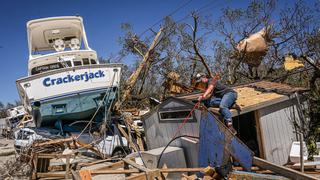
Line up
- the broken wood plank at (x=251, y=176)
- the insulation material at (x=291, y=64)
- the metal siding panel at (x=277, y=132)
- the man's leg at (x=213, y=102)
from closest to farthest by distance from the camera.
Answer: the broken wood plank at (x=251, y=176)
the man's leg at (x=213, y=102)
the metal siding panel at (x=277, y=132)
the insulation material at (x=291, y=64)

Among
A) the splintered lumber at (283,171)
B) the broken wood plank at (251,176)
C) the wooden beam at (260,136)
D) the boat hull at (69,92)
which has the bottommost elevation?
the broken wood plank at (251,176)

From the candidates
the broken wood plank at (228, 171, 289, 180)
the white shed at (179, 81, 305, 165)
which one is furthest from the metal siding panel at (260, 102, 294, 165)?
the broken wood plank at (228, 171, 289, 180)

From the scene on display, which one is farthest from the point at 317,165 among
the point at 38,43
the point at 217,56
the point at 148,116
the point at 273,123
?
the point at 217,56

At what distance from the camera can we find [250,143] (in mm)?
9617

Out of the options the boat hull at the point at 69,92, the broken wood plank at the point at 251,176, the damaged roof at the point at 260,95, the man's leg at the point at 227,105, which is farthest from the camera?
the boat hull at the point at 69,92

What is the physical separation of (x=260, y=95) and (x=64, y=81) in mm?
8947

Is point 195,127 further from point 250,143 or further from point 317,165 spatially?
point 317,165

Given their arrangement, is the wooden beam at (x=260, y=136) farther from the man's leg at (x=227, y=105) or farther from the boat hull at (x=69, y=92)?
the boat hull at (x=69, y=92)

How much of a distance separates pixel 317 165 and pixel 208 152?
2.40m

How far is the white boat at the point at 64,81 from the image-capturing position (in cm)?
1413

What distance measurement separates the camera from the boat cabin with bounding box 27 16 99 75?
51.6 ft

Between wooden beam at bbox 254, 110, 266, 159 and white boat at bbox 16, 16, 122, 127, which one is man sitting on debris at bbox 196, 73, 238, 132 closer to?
wooden beam at bbox 254, 110, 266, 159

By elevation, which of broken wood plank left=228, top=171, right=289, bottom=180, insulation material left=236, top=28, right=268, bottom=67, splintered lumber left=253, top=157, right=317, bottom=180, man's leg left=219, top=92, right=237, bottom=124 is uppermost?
insulation material left=236, top=28, right=268, bottom=67

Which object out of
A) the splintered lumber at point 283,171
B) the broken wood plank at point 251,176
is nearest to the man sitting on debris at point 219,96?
the splintered lumber at point 283,171
